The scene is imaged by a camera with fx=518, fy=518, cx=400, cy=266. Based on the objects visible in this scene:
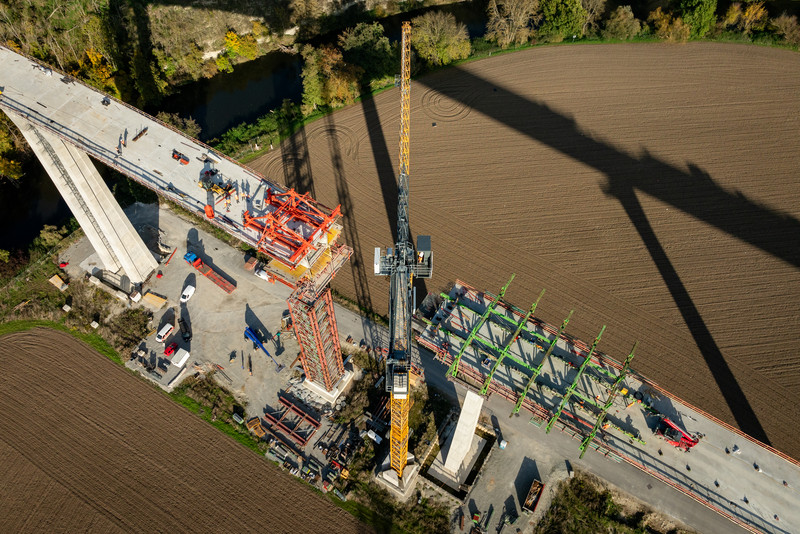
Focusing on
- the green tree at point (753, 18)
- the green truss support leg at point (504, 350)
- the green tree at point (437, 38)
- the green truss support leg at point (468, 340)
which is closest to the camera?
the green truss support leg at point (504, 350)

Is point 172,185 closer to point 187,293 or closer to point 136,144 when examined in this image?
point 136,144

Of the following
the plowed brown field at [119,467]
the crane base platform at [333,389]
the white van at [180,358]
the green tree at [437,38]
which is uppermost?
the green tree at [437,38]

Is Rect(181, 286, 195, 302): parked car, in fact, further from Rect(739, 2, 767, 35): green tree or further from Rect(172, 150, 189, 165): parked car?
Rect(739, 2, 767, 35): green tree

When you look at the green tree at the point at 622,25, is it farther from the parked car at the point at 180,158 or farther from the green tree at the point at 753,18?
the parked car at the point at 180,158

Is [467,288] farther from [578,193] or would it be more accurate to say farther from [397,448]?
[578,193]

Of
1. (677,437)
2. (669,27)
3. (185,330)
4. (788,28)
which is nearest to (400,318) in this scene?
(677,437)

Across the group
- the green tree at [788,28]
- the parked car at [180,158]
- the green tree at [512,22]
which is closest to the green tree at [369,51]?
the green tree at [512,22]

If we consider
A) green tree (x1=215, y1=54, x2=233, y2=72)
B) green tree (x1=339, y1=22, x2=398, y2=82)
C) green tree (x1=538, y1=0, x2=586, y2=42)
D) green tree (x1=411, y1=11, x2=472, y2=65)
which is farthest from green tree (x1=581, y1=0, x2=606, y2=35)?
green tree (x1=215, y1=54, x2=233, y2=72)
